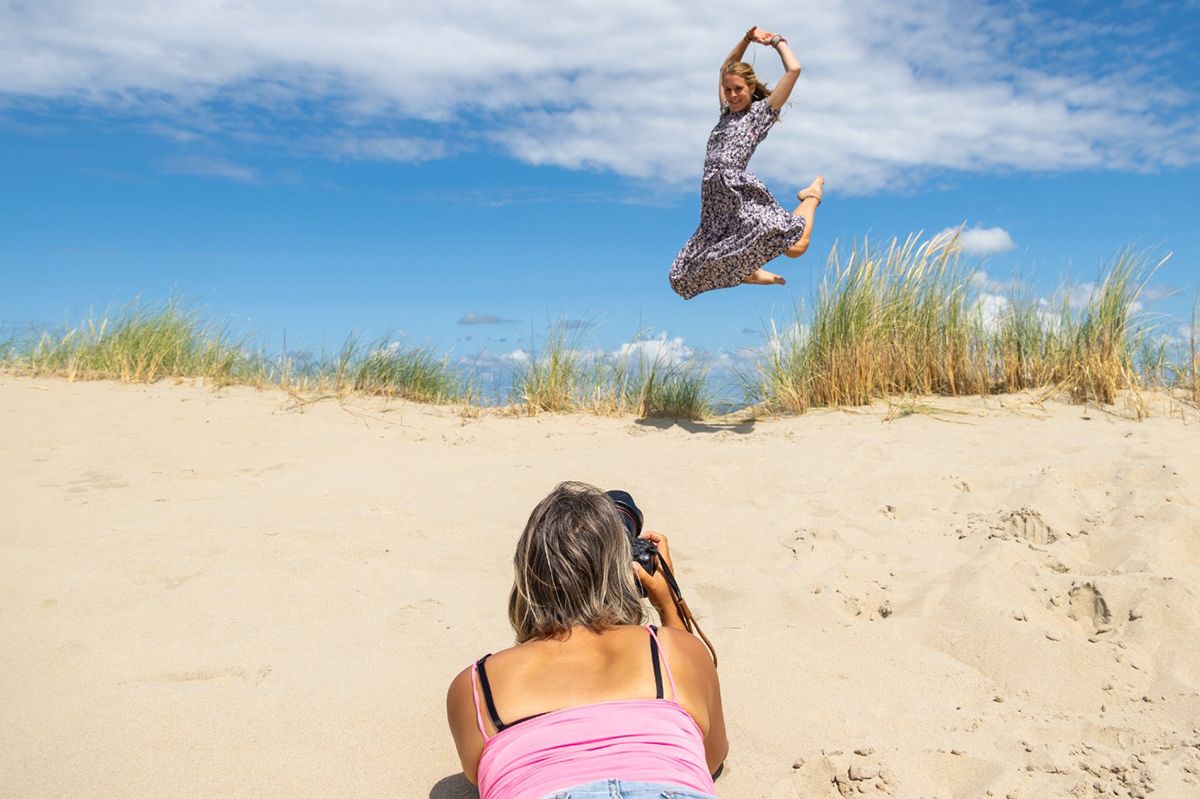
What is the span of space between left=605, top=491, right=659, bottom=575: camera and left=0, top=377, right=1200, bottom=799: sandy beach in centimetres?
67

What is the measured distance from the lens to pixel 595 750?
6.46 ft

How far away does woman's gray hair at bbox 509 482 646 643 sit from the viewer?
2.30 metres

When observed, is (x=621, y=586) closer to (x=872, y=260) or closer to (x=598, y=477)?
(x=598, y=477)

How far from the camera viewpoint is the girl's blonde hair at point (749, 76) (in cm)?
652

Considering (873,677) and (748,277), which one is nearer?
(873,677)

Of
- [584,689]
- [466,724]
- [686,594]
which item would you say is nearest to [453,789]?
[466,724]

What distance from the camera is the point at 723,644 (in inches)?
142

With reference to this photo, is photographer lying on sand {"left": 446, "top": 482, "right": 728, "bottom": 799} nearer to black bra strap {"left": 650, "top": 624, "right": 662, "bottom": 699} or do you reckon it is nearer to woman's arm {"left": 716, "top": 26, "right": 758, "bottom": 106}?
black bra strap {"left": 650, "top": 624, "right": 662, "bottom": 699}

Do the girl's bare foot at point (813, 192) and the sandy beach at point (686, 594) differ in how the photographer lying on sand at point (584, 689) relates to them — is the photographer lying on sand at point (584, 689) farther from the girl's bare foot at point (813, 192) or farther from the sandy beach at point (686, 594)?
the girl's bare foot at point (813, 192)

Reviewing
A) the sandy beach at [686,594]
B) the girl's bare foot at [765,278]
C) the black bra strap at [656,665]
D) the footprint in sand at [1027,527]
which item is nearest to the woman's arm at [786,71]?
the girl's bare foot at [765,278]

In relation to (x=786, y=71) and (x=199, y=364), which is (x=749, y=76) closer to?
(x=786, y=71)

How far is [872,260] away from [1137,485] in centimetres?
347

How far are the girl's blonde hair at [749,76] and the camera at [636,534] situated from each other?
15.4ft

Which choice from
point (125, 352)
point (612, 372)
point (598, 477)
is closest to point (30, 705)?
point (598, 477)
